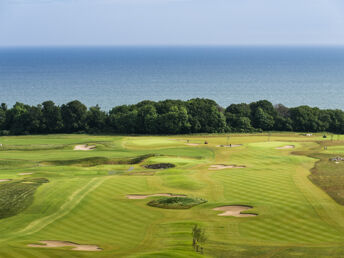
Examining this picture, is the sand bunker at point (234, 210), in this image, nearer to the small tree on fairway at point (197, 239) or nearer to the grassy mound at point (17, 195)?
the small tree on fairway at point (197, 239)

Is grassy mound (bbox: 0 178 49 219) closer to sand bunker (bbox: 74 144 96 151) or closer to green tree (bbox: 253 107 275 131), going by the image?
sand bunker (bbox: 74 144 96 151)

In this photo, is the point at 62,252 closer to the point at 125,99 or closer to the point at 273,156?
the point at 273,156

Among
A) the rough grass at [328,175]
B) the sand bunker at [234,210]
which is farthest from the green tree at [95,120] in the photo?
the sand bunker at [234,210]

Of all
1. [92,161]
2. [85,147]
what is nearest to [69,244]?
[92,161]

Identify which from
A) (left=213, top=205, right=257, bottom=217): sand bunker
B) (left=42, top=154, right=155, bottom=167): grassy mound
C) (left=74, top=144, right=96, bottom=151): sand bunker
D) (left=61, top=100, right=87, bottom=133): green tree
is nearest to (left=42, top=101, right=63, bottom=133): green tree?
(left=61, top=100, right=87, bottom=133): green tree

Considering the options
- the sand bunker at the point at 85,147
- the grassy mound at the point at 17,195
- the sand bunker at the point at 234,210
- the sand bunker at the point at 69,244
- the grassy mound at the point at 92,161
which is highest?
the sand bunker at the point at 85,147
